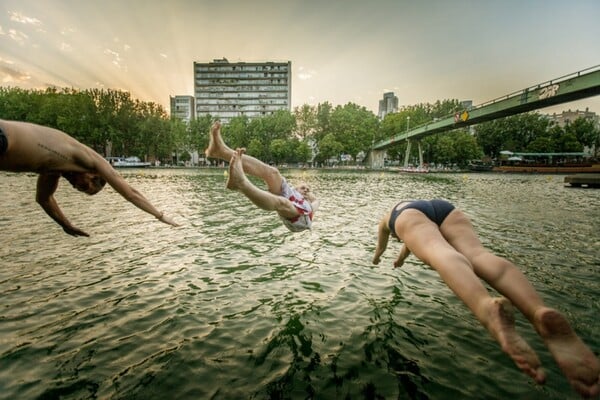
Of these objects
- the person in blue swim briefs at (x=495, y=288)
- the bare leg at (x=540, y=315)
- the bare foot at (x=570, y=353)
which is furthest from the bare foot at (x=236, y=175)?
the bare foot at (x=570, y=353)

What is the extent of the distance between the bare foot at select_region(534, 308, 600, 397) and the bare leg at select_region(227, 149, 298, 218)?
335 cm

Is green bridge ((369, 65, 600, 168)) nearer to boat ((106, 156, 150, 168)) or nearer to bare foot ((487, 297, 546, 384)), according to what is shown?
bare foot ((487, 297, 546, 384))

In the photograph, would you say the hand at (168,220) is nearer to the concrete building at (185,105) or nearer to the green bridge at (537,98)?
the green bridge at (537,98)

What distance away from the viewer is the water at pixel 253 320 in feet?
10.9

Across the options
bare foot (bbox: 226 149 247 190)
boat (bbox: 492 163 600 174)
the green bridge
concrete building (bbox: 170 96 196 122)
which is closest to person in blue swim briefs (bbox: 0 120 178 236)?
bare foot (bbox: 226 149 247 190)

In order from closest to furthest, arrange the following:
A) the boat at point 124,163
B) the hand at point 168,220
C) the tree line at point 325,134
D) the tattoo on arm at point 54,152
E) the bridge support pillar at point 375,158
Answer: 1. the tattoo on arm at point 54,152
2. the hand at point 168,220
3. the boat at point 124,163
4. the tree line at point 325,134
5. the bridge support pillar at point 375,158

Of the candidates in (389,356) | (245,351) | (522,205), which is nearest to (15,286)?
(245,351)

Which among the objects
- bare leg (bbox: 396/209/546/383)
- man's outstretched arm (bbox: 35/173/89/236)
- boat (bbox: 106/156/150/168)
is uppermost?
boat (bbox: 106/156/150/168)

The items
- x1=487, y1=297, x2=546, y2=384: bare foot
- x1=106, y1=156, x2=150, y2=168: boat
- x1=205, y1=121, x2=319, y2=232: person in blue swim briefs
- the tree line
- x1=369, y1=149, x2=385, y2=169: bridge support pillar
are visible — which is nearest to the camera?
x1=487, y1=297, x2=546, y2=384: bare foot

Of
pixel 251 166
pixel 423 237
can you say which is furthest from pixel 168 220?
pixel 423 237

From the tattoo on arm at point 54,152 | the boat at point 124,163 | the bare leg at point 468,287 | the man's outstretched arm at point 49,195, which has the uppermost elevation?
the boat at point 124,163

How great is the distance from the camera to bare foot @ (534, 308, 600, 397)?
201 centimetres

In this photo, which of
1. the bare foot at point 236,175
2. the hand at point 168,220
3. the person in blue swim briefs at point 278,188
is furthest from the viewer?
the person in blue swim briefs at point 278,188

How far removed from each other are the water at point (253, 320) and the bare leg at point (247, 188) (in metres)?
1.72
